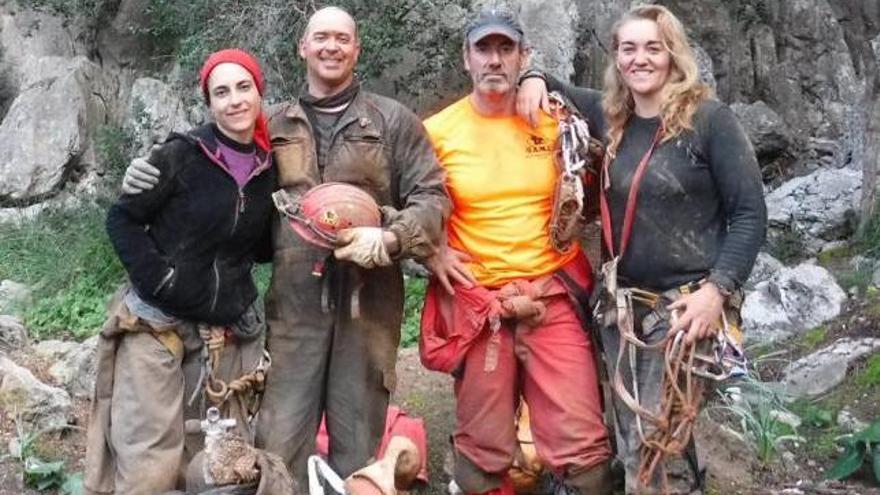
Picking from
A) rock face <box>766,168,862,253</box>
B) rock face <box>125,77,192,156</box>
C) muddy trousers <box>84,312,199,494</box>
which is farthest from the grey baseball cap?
rock face <box>766,168,862,253</box>

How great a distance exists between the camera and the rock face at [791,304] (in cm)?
861

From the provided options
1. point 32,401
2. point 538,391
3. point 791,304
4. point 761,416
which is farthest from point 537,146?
point 791,304

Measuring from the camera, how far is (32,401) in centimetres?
620

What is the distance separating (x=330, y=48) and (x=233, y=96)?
1.49 feet

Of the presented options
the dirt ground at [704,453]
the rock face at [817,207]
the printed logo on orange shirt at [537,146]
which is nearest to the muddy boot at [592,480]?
the dirt ground at [704,453]

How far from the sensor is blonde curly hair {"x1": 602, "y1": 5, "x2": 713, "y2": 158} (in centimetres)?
405

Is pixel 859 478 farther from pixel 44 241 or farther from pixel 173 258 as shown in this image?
pixel 44 241

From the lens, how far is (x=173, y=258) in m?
4.14

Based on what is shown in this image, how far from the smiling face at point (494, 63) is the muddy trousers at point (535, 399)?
94 cm

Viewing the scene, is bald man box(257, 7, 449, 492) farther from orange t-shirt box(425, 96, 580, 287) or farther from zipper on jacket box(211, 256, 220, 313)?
zipper on jacket box(211, 256, 220, 313)

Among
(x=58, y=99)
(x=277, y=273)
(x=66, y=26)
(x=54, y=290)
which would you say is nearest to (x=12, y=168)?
(x=58, y=99)

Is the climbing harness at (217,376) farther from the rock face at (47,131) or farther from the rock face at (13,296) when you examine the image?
the rock face at (47,131)

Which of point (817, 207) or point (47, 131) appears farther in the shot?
point (47, 131)

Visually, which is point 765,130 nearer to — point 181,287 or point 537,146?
point 537,146
